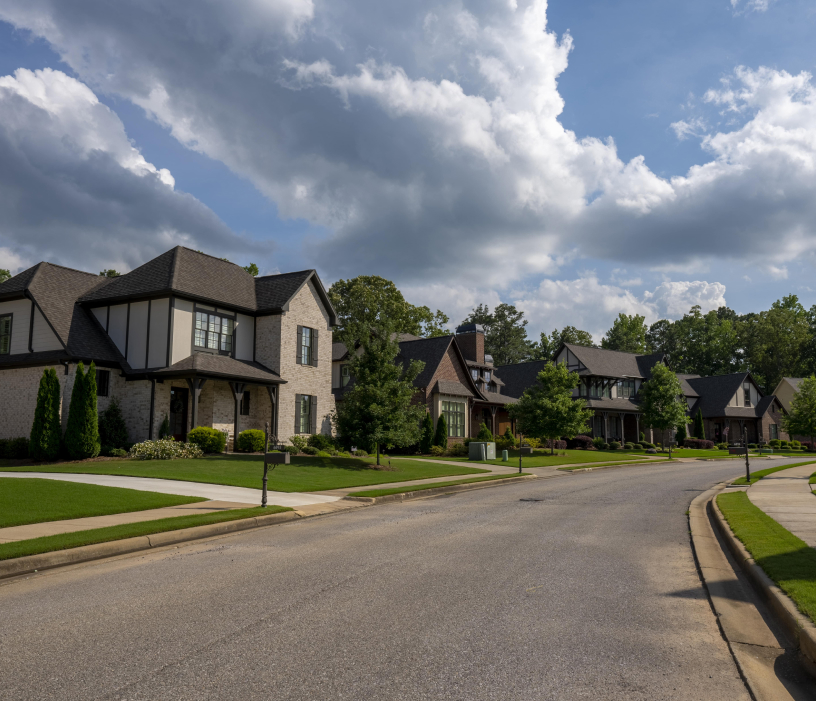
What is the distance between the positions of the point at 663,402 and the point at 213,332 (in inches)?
1515

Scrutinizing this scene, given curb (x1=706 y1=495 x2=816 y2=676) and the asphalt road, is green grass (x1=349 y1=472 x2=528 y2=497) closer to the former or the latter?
the asphalt road

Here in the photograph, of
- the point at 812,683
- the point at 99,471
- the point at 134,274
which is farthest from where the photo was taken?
the point at 134,274

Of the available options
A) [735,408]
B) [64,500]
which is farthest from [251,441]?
[735,408]

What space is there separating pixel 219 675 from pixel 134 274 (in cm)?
3095

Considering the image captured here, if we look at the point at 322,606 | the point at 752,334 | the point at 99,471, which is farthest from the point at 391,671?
the point at 752,334

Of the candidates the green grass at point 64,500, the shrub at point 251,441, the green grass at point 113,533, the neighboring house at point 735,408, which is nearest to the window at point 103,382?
the shrub at point 251,441

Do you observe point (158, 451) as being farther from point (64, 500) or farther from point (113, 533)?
point (113, 533)

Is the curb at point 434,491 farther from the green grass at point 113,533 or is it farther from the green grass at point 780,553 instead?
the green grass at point 780,553

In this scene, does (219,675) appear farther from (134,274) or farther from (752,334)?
(752,334)

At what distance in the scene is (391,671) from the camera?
484cm

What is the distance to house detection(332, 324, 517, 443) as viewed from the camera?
4312 cm

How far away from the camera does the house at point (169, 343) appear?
29.4m

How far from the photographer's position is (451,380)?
148 ft

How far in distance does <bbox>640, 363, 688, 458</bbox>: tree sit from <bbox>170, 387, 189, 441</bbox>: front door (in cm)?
3895
